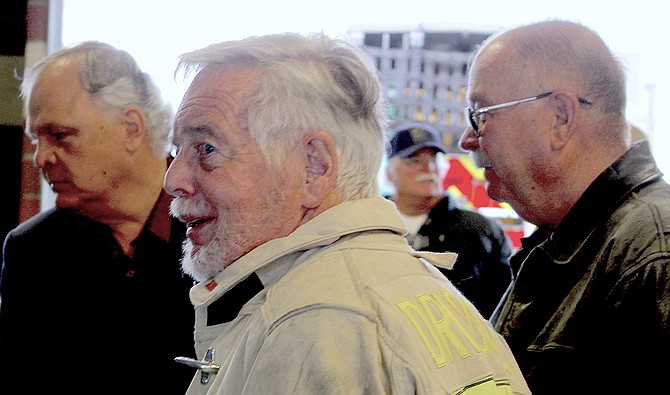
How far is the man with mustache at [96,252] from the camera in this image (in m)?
1.85

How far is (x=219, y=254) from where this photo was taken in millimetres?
1176

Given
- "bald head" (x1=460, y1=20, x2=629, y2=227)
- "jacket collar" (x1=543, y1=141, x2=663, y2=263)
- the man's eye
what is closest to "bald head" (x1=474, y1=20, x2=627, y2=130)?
"bald head" (x1=460, y1=20, x2=629, y2=227)

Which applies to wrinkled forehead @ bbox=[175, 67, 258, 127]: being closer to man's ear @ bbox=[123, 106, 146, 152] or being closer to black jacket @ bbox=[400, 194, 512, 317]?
man's ear @ bbox=[123, 106, 146, 152]

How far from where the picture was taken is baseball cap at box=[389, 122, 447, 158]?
3.61 meters

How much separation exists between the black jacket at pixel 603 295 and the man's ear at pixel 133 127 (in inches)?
41.3

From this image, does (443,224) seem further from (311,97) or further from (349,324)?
(349,324)

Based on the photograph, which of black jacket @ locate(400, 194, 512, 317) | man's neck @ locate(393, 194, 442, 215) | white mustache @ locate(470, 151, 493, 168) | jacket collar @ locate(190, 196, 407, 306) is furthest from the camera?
man's neck @ locate(393, 194, 442, 215)

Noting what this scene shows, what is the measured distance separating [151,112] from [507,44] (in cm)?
97

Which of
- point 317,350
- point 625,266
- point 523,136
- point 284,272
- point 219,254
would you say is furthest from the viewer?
point 523,136

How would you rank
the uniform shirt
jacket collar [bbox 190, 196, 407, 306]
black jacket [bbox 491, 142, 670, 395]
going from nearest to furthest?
the uniform shirt → jacket collar [bbox 190, 196, 407, 306] → black jacket [bbox 491, 142, 670, 395]

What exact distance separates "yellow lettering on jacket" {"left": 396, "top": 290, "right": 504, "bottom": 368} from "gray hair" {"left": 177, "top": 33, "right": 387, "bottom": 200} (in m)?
0.25

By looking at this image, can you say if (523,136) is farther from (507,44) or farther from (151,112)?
(151,112)

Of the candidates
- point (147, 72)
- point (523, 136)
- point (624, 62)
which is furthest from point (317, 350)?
point (147, 72)

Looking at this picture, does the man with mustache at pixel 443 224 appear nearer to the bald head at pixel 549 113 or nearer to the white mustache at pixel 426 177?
the white mustache at pixel 426 177
